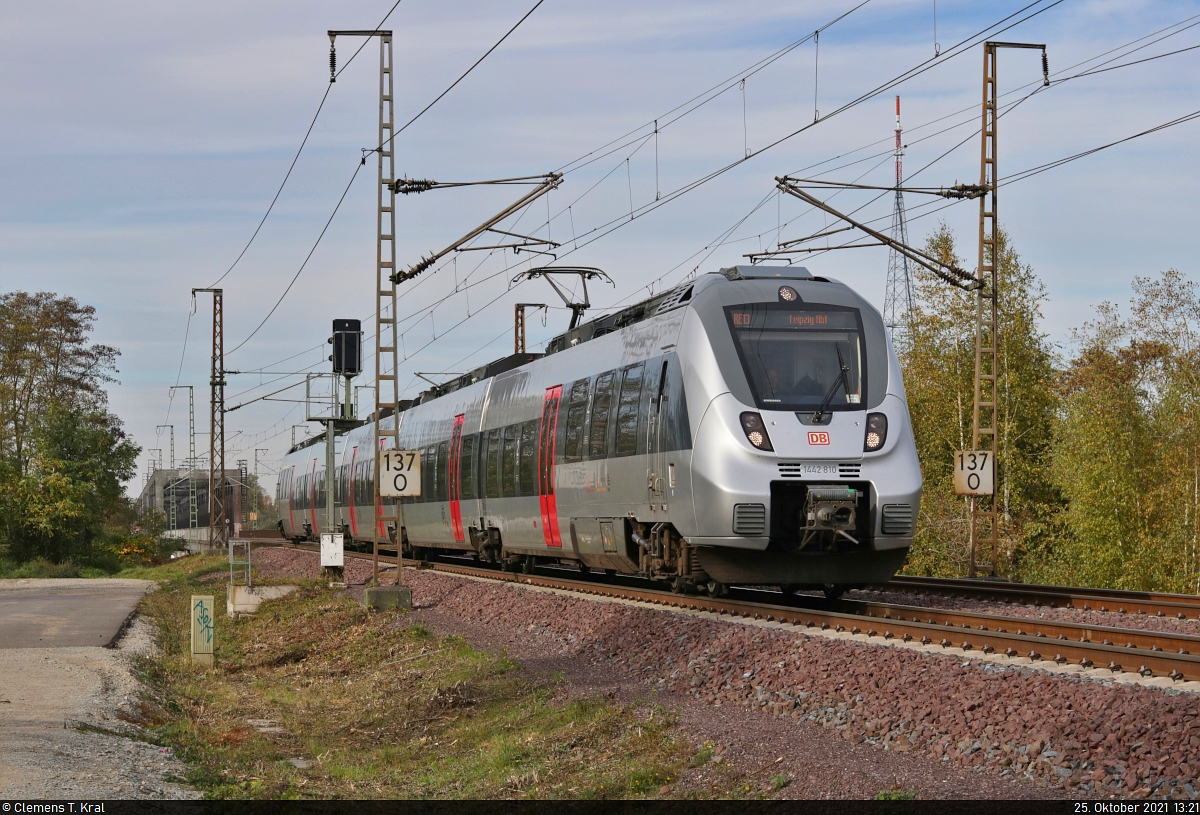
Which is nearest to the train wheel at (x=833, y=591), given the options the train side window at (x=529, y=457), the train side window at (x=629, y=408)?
the train side window at (x=629, y=408)

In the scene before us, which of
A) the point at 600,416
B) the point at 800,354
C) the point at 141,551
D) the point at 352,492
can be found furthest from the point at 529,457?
the point at 141,551

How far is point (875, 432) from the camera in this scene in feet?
48.2

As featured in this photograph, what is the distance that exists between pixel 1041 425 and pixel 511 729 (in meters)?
39.3

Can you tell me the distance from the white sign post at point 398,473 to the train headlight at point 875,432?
8.72m

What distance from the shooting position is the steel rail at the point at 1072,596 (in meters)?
14.7

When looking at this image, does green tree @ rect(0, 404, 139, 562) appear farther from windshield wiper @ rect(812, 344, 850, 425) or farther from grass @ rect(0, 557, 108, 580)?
windshield wiper @ rect(812, 344, 850, 425)

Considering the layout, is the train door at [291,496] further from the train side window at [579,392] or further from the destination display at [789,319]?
the destination display at [789,319]

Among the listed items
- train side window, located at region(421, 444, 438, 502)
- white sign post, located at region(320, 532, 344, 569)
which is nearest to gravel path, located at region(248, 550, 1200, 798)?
white sign post, located at region(320, 532, 344, 569)

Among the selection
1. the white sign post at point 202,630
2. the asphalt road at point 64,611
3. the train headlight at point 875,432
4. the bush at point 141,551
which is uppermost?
the train headlight at point 875,432

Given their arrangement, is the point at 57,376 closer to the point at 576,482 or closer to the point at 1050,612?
the point at 576,482

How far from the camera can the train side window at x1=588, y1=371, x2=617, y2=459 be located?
18031mm

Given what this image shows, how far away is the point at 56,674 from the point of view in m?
15.0

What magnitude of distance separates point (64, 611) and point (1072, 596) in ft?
62.4
